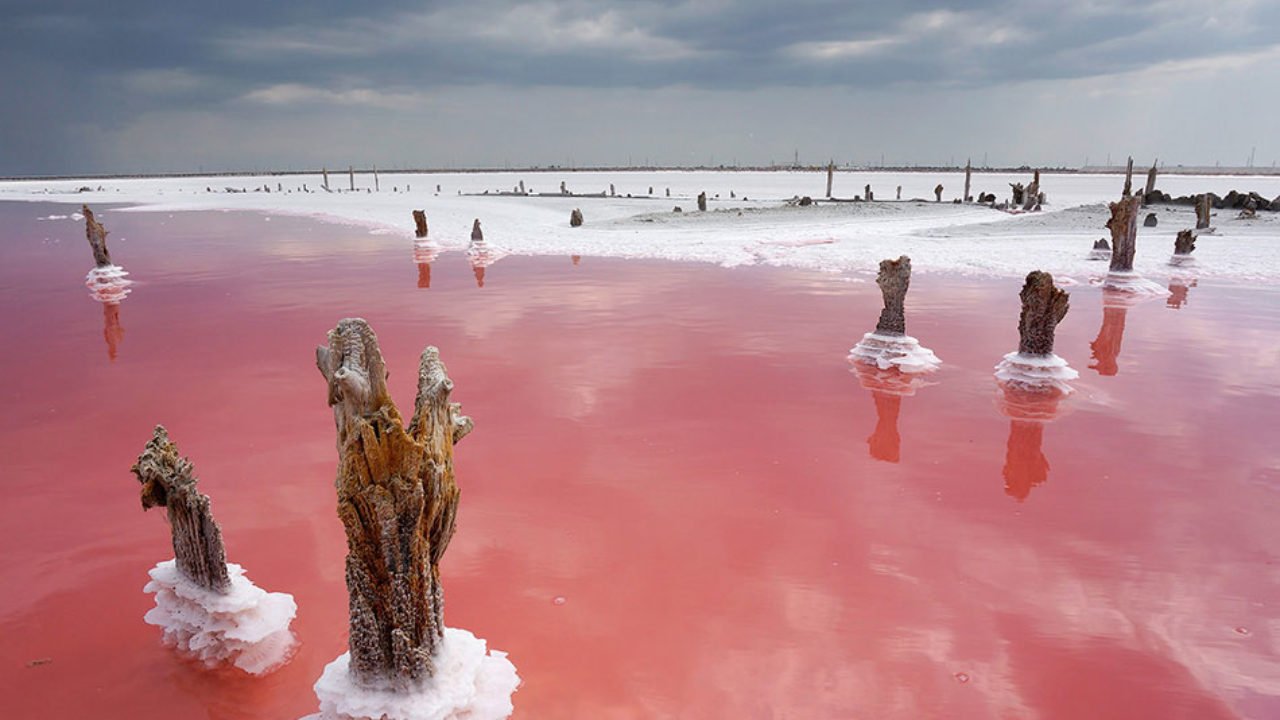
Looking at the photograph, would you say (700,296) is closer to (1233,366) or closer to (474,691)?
(1233,366)

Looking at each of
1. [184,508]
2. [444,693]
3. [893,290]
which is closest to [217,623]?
[184,508]

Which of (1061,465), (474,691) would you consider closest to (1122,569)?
(1061,465)

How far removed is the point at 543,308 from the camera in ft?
54.1

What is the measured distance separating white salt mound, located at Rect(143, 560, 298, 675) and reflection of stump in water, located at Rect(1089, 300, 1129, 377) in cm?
1206

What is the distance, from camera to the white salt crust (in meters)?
18.3

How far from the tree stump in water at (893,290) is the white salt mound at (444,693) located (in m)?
8.80

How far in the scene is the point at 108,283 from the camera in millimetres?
19438

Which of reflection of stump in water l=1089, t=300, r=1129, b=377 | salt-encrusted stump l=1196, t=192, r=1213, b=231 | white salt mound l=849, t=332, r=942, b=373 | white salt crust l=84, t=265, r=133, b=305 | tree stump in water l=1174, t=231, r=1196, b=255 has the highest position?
salt-encrusted stump l=1196, t=192, r=1213, b=231

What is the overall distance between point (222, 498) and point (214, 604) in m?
2.76

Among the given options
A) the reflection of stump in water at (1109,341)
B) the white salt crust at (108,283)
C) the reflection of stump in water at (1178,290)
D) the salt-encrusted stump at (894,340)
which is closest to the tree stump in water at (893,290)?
the salt-encrusted stump at (894,340)

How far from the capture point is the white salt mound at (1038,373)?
10.4 metres

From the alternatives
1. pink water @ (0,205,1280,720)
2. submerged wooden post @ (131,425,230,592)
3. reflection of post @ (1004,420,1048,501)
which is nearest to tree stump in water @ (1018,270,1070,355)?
pink water @ (0,205,1280,720)

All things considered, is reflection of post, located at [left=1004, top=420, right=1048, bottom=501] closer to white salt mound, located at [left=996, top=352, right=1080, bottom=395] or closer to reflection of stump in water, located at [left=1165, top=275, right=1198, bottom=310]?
white salt mound, located at [left=996, top=352, right=1080, bottom=395]

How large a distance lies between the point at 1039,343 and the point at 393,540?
10.0m
